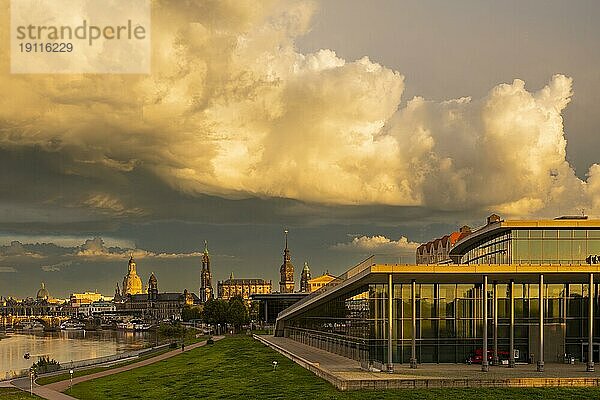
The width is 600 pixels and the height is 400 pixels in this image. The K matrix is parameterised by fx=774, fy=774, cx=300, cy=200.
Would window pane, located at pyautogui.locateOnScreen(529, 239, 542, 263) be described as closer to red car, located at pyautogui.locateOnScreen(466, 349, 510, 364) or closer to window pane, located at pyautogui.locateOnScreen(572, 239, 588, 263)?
window pane, located at pyautogui.locateOnScreen(572, 239, 588, 263)

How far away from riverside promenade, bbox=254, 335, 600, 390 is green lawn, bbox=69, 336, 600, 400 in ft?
2.51

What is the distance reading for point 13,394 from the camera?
54469 millimetres

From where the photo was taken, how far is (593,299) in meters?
59.1

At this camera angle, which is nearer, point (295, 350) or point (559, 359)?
point (559, 359)

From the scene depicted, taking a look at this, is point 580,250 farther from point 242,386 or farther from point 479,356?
point 242,386

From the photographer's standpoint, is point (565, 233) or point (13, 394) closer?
point (13, 394)

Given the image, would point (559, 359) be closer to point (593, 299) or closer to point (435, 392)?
point (593, 299)

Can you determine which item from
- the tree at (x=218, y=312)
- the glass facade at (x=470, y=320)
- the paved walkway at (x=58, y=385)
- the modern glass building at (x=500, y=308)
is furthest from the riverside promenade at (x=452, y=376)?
the tree at (x=218, y=312)

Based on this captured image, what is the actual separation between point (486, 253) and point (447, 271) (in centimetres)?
1168

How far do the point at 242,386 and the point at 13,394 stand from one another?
53.5 feet

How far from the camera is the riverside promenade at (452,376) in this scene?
155ft

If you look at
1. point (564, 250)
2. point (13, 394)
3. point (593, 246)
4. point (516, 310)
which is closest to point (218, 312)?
point (13, 394)

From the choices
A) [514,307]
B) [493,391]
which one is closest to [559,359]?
[514,307]

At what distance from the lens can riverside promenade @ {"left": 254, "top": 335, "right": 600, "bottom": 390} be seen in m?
47.2
